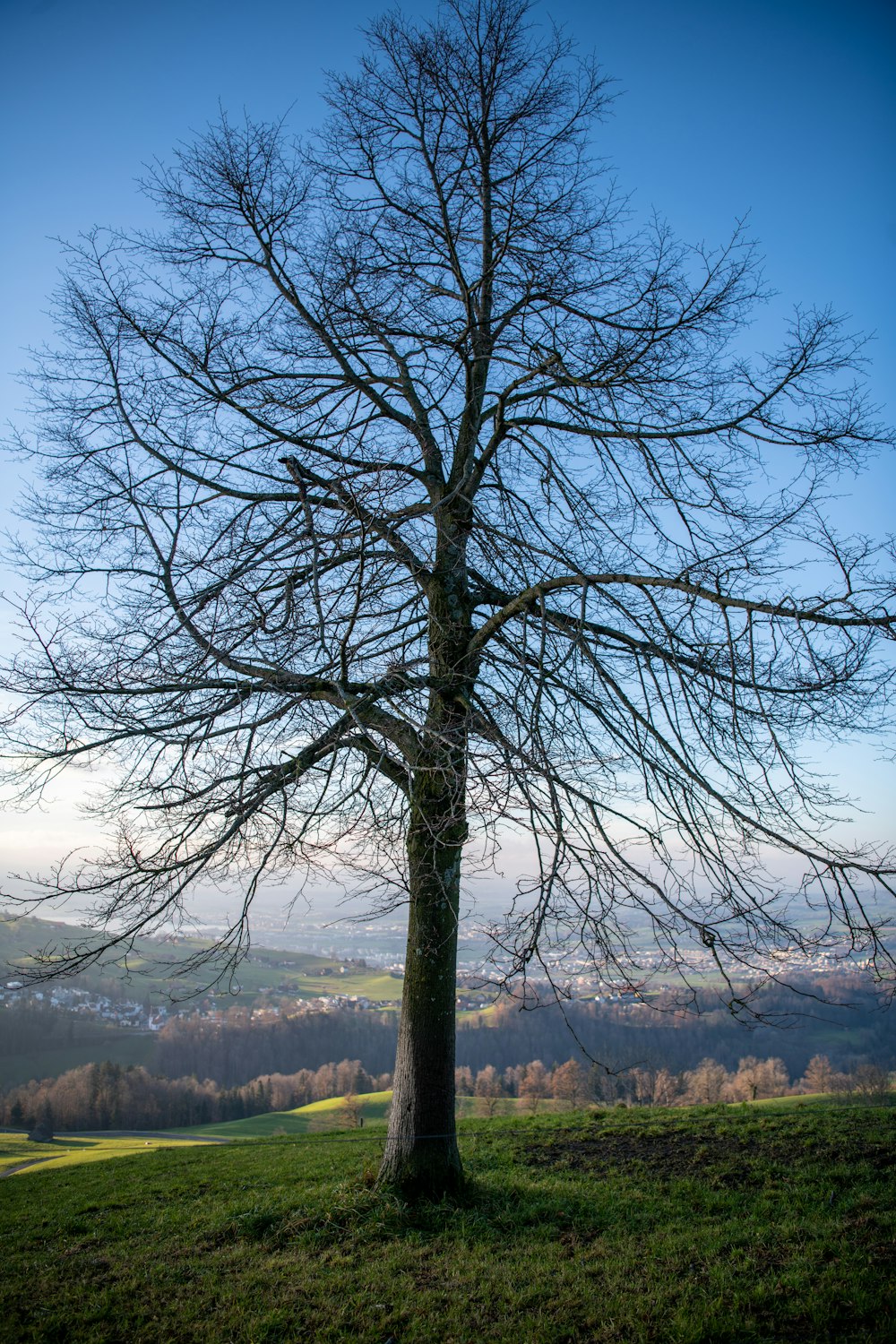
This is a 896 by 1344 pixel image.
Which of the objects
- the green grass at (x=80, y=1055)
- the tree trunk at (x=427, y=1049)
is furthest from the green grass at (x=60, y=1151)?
the green grass at (x=80, y=1055)

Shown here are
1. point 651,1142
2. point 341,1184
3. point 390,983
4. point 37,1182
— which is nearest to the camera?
point 341,1184

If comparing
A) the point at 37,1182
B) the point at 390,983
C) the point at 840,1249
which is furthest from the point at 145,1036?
the point at 840,1249

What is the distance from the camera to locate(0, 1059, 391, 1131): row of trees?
104 feet

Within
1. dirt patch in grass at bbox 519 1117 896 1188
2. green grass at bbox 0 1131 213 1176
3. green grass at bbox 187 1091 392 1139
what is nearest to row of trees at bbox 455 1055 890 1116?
green grass at bbox 187 1091 392 1139

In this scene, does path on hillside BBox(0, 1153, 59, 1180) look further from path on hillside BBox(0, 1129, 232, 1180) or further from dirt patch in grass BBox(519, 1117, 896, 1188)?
dirt patch in grass BBox(519, 1117, 896, 1188)

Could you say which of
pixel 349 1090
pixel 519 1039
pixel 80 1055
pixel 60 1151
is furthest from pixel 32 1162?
pixel 80 1055

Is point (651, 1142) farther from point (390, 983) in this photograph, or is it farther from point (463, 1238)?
point (390, 983)

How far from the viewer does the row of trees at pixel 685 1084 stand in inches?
680

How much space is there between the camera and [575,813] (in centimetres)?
412

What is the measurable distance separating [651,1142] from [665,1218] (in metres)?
2.67

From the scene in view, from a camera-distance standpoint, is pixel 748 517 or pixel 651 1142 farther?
pixel 651 1142

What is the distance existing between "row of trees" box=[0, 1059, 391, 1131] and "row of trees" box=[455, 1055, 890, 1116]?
1394 centimetres

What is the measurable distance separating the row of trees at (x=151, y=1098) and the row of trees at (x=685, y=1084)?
13940 millimetres

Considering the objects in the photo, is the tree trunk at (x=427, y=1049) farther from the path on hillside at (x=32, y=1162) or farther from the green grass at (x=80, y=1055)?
the green grass at (x=80, y=1055)
